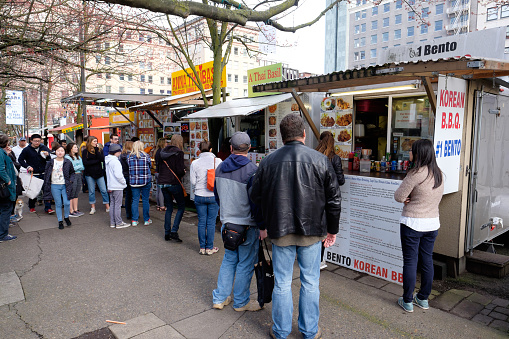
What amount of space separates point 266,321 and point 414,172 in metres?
2.18

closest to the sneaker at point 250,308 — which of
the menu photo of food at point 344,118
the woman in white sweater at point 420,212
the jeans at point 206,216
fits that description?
the woman in white sweater at point 420,212

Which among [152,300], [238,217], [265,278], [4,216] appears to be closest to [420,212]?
[265,278]

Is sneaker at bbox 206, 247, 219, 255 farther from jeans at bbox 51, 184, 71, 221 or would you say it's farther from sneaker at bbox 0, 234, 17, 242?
sneaker at bbox 0, 234, 17, 242

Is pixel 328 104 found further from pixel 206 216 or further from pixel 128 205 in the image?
pixel 128 205

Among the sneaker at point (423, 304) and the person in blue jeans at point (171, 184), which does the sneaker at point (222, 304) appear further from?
the person in blue jeans at point (171, 184)

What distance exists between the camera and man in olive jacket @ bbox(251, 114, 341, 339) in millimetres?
2947

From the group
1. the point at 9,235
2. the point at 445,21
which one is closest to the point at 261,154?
the point at 9,235

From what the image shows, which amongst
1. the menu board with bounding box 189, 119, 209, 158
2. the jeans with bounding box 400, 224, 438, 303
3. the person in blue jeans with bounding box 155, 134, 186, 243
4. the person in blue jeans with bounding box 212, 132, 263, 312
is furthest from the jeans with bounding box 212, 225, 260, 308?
the menu board with bounding box 189, 119, 209, 158

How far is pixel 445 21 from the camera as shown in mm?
69000

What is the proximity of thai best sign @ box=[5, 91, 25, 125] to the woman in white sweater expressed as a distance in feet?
59.5

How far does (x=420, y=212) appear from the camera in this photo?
367cm

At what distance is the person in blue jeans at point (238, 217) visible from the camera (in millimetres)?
3686

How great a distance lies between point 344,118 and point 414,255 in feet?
11.1

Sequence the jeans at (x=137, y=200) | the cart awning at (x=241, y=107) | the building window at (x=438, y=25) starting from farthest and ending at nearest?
the building window at (x=438, y=25) < the jeans at (x=137, y=200) < the cart awning at (x=241, y=107)
